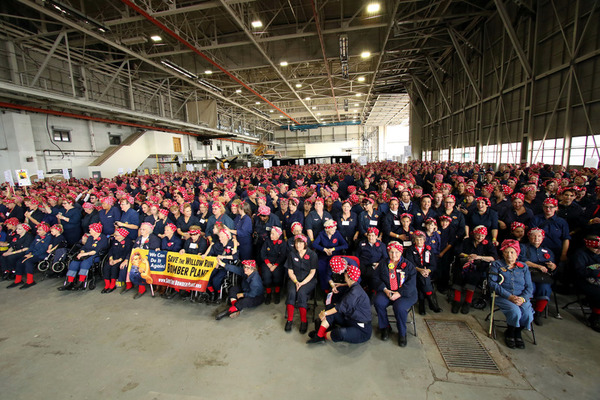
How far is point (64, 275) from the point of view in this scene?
6016mm

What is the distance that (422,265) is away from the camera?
14.0ft

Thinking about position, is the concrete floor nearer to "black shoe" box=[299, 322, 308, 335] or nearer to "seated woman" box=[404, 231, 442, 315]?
"black shoe" box=[299, 322, 308, 335]

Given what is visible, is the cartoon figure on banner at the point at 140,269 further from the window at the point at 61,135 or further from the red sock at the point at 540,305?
the window at the point at 61,135

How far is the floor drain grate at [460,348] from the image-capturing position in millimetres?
3109

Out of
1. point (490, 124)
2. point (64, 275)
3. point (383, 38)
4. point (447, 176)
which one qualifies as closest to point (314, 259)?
point (64, 275)

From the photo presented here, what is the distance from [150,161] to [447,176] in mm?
22436

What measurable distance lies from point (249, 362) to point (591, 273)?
4843mm

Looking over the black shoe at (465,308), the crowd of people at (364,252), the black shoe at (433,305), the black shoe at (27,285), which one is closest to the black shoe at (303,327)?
the crowd of people at (364,252)

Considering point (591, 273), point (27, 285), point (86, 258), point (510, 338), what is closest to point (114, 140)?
point (27, 285)

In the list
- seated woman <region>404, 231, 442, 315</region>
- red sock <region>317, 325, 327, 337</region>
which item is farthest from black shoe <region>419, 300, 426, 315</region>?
red sock <region>317, 325, 327, 337</region>

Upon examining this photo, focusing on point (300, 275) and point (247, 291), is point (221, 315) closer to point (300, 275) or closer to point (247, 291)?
point (247, 291)

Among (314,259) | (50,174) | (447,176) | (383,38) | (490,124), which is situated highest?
→ (383,38)

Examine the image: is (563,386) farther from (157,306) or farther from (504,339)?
(157,306)

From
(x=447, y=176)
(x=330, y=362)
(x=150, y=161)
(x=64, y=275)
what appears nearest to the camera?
(x=330, y=362)
